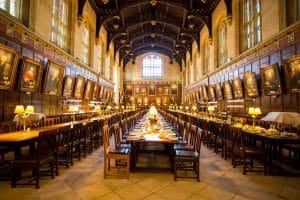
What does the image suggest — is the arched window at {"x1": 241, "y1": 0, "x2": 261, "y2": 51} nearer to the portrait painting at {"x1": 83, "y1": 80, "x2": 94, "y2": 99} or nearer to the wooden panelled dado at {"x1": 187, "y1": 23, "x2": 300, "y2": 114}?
the wooden panelled dado at {"x1": 187, "y1": 23, "x2": 300, "y2": 114}

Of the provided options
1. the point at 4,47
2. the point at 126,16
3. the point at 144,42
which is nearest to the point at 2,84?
the point at 4,47

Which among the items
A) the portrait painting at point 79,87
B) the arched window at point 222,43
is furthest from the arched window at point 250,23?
the portrait painting at point 79,87

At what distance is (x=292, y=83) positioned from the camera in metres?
5.68

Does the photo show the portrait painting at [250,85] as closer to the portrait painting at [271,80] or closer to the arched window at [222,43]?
the portrait painting at [271,80]

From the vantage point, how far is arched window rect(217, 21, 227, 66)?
492 inches

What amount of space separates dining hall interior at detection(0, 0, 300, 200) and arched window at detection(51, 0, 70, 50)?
0.05 meters

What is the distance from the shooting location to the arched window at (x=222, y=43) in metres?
12.5

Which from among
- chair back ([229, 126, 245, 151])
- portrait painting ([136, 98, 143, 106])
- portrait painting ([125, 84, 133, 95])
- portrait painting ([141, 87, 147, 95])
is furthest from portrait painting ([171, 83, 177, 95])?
chair back ([229, 126, 245, 151])

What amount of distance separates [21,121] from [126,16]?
15124mm

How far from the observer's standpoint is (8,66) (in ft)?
18.2

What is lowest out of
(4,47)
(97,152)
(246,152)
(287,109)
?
(97,152)

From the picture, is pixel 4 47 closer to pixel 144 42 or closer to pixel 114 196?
pixel 114 196

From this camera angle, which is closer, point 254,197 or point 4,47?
point 254,197

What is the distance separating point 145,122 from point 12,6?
6132mm
